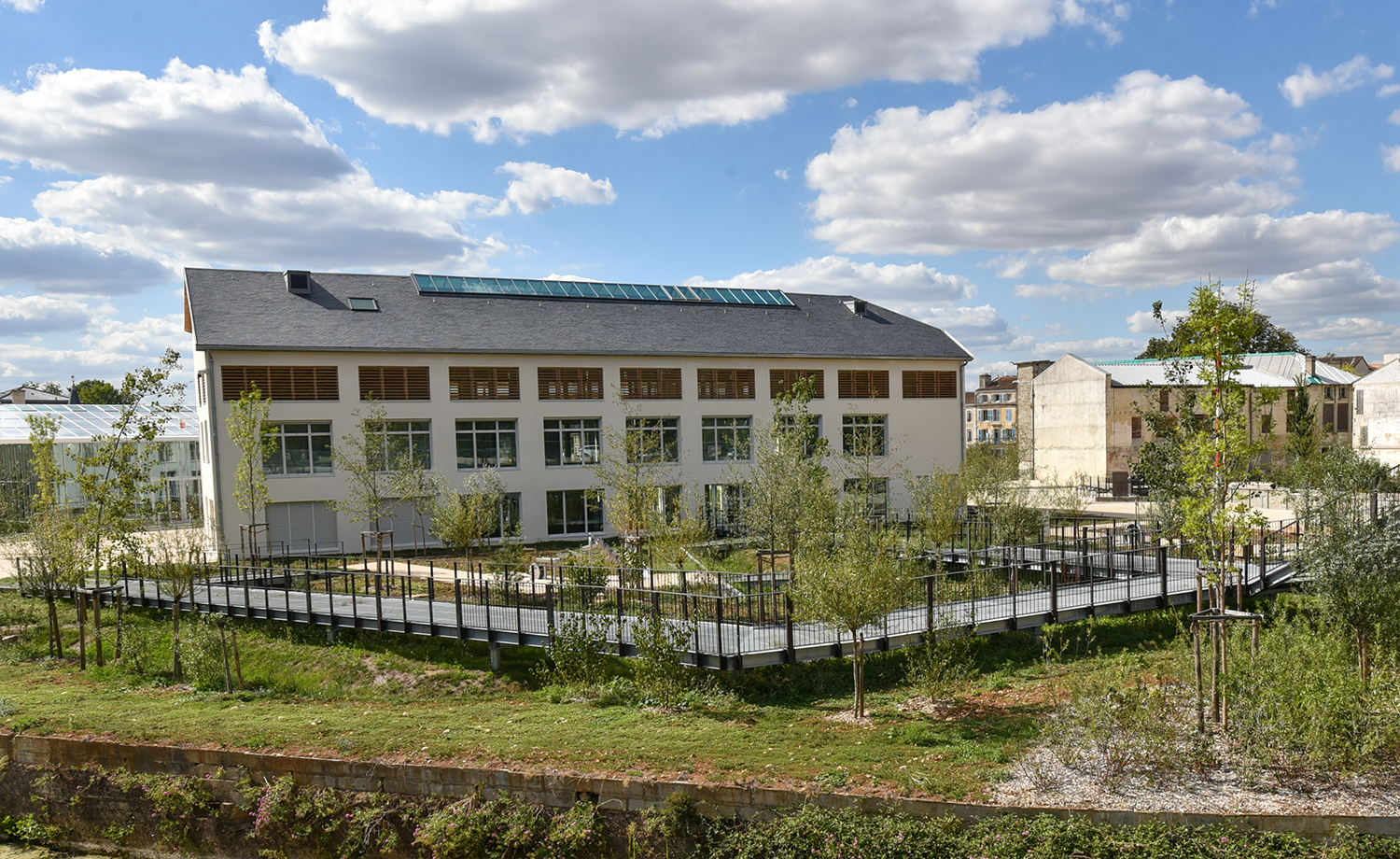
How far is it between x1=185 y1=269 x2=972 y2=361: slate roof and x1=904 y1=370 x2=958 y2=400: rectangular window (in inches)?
31.4

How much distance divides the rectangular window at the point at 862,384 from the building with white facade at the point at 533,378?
2.3 inches

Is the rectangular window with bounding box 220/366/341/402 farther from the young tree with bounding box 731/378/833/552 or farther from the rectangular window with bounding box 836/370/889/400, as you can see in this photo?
the rectangular window with bounding box 836/370/889/400

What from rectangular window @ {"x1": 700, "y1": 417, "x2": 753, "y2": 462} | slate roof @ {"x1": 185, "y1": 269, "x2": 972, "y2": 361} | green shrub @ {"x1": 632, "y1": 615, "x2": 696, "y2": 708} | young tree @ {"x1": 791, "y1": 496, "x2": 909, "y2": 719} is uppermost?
slate roof @ {"x1": 185, "y1": 269, "x2": 972, "y2": 361}

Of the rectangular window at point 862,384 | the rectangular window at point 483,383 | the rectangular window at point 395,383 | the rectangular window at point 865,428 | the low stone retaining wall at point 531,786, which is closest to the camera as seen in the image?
the low stone retaining wall at point 531,786

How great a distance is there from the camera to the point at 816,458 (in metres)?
26.2

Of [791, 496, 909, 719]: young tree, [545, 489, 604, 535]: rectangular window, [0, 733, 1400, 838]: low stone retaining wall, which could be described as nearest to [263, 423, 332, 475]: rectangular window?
[545, 489, 604, 535]: rectangular window

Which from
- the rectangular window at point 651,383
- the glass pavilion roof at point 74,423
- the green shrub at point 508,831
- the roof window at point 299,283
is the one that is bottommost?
the green shrub at point 508,831

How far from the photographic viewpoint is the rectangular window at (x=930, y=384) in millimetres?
38969

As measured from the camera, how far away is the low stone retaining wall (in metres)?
9.05

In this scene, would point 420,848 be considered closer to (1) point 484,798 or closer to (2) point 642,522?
(1) point 484,798

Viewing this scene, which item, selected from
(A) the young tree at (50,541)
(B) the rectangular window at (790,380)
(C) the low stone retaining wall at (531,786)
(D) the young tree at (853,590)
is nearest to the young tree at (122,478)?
(A) the young tree at (50,541)

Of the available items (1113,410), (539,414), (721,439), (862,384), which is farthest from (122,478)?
(1113,410)

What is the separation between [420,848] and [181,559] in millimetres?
10312

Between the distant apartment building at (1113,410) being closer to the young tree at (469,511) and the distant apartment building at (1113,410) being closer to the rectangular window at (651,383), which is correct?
the rectangular window at (651,383)
